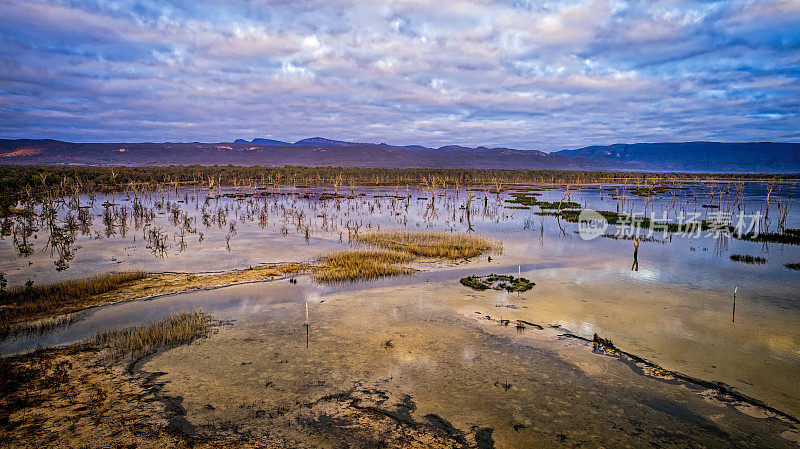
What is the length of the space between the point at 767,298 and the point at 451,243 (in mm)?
12131

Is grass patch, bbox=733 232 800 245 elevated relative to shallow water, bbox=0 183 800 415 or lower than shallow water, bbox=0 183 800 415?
elevated

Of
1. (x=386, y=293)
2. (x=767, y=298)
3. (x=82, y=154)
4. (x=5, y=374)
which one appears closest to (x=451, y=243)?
(x=386, y=293)

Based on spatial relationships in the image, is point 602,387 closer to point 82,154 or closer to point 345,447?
point 345,447

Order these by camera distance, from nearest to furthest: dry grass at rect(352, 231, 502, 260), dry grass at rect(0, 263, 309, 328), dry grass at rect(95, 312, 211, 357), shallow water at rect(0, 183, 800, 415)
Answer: dry grass at rect(95, 312, 211, 357) → shallow water at rect(0, 183, 800, 415) → dry grass at rect(0, 263, 309, 328) → dry grass at rect(352, 231, 502, 260)

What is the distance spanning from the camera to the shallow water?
9.58 meters

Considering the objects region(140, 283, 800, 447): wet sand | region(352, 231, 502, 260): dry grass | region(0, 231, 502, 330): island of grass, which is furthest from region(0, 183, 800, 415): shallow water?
region(140, 283, 800, 447): wet sand

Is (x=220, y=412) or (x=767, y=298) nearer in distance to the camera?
(x=220, y=412)

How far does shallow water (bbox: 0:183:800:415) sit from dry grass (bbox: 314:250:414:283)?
861 mm

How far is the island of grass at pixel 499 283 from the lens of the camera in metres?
14.1

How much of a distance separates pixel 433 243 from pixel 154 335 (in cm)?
1399

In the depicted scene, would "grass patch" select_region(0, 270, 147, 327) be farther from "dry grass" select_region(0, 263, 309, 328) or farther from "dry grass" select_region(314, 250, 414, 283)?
"dry grass" select_region(314, 250, 414, 283)

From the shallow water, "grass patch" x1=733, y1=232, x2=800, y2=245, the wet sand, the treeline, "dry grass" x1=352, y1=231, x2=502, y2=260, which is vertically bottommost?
the wet sand

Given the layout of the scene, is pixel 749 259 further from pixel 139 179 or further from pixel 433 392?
pixel 139 179

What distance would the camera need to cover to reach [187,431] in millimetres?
6379
